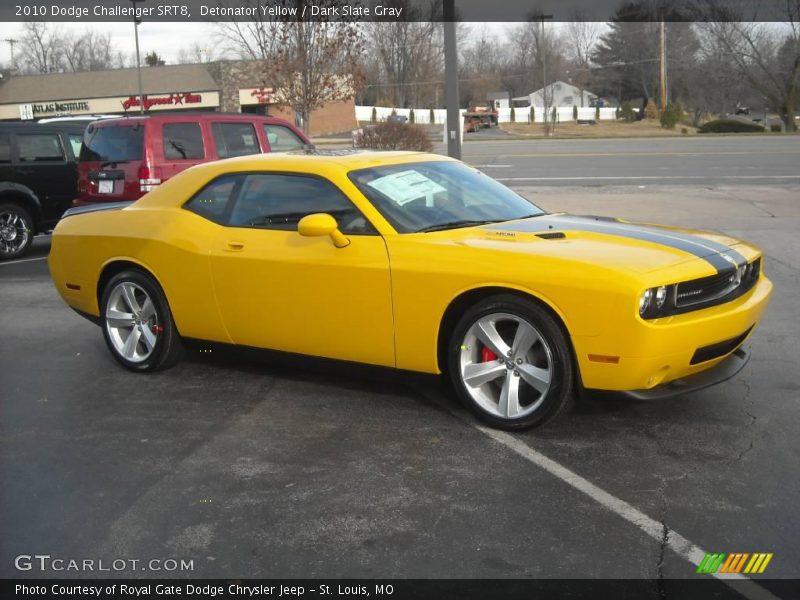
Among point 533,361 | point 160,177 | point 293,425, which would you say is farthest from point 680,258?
point 160,177

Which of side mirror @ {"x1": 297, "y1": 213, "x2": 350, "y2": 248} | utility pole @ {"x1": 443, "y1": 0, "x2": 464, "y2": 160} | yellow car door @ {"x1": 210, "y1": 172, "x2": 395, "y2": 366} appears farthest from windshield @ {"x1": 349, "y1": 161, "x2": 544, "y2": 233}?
utility pole @ {"x1": 443, "y1": 0, "x2": 464, "y2": 160}

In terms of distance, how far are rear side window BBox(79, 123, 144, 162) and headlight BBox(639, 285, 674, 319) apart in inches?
322

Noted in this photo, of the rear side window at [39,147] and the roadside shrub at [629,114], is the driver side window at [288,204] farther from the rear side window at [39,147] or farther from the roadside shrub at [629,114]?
the roadside shrub at [629,114]

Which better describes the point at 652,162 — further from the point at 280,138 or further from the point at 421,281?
the point at 421,281

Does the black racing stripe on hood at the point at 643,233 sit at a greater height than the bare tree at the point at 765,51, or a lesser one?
lesser

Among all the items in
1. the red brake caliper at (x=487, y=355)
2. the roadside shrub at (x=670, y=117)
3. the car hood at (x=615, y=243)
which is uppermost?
the roadside shrub at (x=670, y=117)

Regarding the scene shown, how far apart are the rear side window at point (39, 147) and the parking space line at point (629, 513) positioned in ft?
32.0

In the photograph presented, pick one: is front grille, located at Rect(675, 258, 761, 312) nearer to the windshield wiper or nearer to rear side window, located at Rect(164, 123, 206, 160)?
the windshield wiper

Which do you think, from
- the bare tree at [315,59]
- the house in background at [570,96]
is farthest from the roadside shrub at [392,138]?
the house in background at [570,96]

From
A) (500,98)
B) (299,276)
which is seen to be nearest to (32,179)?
(299,276)

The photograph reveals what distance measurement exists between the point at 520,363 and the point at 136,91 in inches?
2352

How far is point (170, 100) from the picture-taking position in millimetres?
58219

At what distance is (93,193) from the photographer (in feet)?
37.5

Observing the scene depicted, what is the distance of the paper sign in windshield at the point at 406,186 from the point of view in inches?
221
